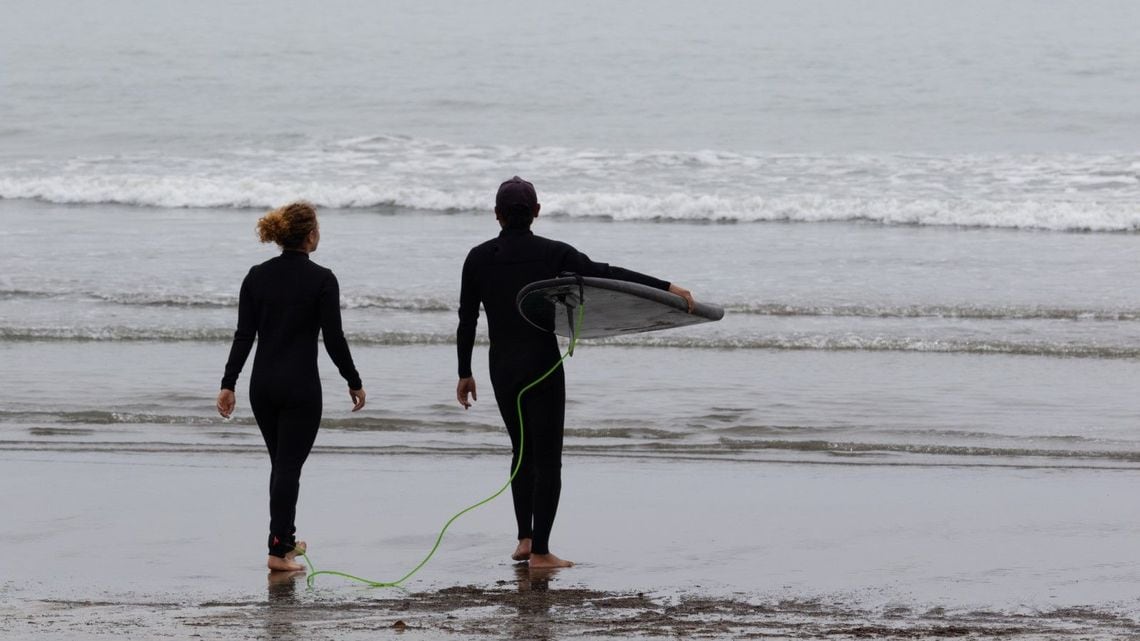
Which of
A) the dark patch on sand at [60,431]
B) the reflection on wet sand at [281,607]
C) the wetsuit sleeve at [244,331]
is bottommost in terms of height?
the reflection on wet sand at [281,607]

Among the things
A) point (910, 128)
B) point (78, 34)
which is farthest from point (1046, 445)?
point (78, 34)

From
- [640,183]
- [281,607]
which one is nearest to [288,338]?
[281,607]

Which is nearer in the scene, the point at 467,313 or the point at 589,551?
the point at 467,313

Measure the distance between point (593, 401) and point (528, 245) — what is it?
13.7ft

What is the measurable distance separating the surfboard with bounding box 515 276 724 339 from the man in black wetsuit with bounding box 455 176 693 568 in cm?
7

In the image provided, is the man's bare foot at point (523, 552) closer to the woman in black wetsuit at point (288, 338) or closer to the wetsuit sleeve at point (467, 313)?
the wetsuit sleeve at point (467, 313)

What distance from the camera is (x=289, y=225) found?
543cm

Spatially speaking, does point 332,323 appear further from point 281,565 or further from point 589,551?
point 589,551

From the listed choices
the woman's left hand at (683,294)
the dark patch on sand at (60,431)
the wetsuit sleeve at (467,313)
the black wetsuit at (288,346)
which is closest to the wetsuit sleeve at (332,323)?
the black wetsuit at (288,346)

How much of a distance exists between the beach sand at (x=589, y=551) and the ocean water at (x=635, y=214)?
63 centimetres

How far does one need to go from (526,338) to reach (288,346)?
0.94 metres

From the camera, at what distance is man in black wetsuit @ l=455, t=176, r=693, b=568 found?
554 centimetres

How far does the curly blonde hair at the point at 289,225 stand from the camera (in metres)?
5.41

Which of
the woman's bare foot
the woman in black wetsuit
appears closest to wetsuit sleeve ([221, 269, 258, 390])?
the woman in black wetsuit
